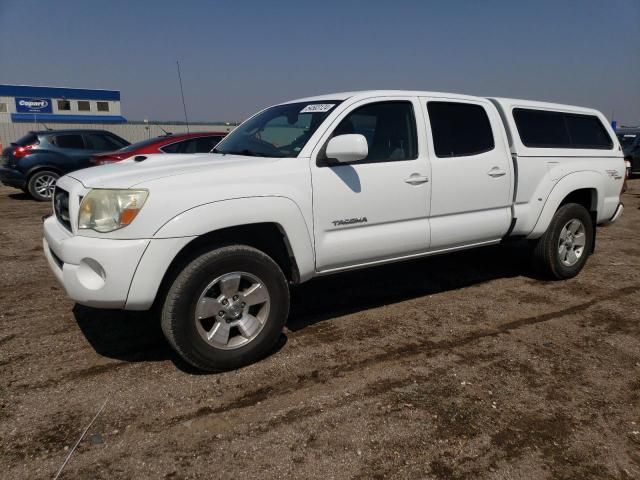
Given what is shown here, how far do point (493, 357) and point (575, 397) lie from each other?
59 cm

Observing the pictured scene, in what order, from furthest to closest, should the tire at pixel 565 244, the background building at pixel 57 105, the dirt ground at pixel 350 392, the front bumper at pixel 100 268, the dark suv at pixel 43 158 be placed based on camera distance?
the background building at pixel 57 105 → the dark suv at pixel 43 158 → the tire at pixel 565 244 → the front bumper at pixel 100 268 → the dirt ground at pixel 350 392

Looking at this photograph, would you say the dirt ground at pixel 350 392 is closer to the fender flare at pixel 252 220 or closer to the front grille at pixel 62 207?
the fender flare at pixel 252 220

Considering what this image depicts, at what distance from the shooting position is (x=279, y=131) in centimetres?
383

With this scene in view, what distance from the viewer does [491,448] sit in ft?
7.93

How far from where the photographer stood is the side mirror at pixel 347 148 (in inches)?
126

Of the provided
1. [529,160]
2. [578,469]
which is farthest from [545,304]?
[578,469]

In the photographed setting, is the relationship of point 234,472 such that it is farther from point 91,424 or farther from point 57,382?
point 57,382

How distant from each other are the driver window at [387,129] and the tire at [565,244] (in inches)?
79.0

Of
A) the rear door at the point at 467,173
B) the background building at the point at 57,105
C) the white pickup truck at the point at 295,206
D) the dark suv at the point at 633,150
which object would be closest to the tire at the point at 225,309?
the white pickup truck at the point at 295,206

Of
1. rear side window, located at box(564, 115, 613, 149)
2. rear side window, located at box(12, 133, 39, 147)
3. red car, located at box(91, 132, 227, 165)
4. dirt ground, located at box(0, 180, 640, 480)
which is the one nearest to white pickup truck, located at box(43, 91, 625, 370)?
rear side window, located at box(564, 115, 613, 149)

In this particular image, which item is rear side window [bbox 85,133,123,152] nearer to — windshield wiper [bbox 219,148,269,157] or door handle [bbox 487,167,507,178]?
windshield wiper [bbox 219,148,269,157]

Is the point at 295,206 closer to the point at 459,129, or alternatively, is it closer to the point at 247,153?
the point at 247,153

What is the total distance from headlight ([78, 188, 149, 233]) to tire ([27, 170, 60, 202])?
8987 millimetres

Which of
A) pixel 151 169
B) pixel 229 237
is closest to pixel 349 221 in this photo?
pixel 229 237
